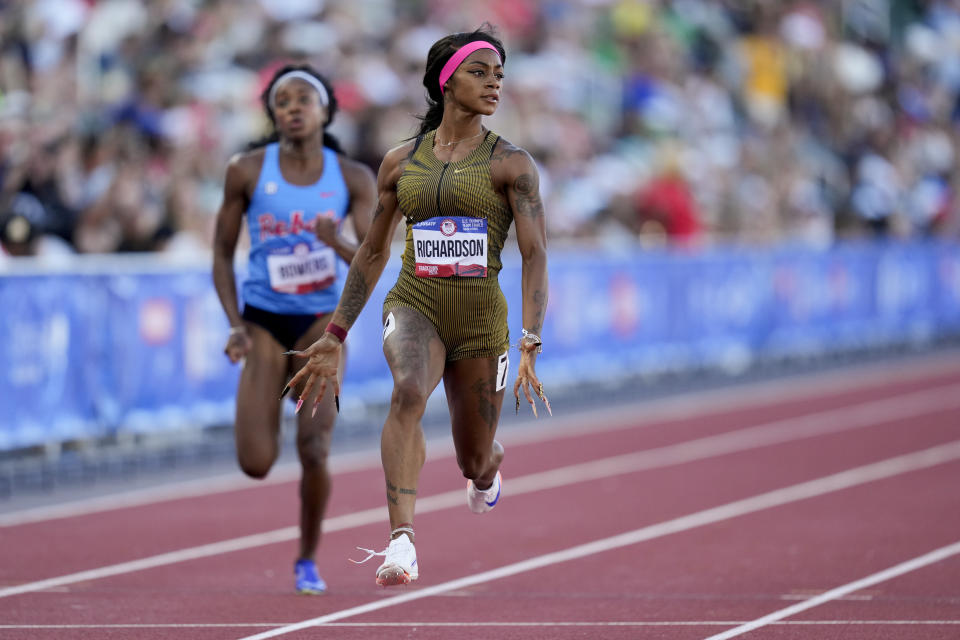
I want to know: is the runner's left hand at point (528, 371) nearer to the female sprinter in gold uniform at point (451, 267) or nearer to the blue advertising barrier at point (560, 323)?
the female sprinter in gold uniform at point (451, 267)

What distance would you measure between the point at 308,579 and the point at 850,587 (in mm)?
2574

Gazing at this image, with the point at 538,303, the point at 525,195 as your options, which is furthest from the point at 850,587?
the point at 525,195

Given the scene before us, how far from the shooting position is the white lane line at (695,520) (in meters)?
7.66

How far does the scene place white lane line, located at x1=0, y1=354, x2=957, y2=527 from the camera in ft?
36.8

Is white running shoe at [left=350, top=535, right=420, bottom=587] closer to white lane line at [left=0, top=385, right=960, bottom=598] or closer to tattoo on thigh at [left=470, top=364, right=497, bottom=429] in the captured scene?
Result: tattoo on thigh at [left=470, top=364, right=497, bottom=429]

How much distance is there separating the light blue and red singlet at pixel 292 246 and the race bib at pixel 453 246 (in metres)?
1.61

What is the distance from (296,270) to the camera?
8.23m

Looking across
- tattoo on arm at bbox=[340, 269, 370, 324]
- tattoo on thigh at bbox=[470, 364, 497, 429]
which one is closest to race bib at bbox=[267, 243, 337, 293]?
tattoo on arm at bbox=[340, 269, 370, 324]

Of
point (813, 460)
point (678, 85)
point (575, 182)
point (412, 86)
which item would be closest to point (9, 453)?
point (813, 460)

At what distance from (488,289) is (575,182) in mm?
12679

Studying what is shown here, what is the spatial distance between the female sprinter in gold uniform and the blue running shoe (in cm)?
143

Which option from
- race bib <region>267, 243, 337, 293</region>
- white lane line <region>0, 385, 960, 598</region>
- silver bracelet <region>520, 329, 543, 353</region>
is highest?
race bib <region>267, 243, 337, 293</region>

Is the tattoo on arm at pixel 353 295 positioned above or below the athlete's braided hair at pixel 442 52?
below

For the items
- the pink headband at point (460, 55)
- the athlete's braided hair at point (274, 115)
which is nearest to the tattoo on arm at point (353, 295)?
the pink headband at point (460, 55)
